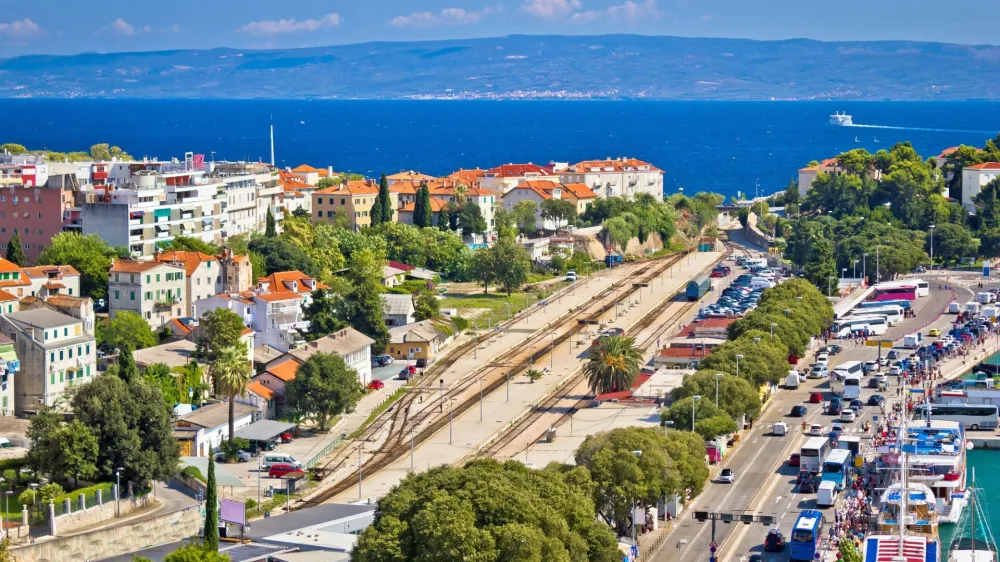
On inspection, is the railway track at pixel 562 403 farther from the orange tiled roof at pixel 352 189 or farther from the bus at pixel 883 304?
the orange tiled roof at pixel 352 189

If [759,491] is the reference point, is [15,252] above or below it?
above

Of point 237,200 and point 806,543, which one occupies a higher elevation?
point 237,200

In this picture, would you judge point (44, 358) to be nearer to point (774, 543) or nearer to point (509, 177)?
point (774, 543)

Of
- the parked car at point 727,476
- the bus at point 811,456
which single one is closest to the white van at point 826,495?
the bus at point 811,456

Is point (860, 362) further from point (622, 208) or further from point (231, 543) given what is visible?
point (622, 208)

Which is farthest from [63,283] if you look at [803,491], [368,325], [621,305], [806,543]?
[806,543]

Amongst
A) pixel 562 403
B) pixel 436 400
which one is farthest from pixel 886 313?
pixel 436 400
